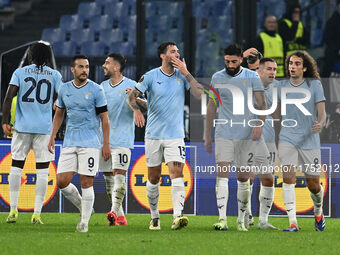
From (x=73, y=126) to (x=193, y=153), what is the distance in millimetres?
3735

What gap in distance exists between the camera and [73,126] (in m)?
9.20

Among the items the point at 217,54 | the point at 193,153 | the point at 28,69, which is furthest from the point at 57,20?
the point at 28,69

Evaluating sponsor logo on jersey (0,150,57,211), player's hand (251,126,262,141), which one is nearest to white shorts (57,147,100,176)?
player's hand (251,126,262,141)

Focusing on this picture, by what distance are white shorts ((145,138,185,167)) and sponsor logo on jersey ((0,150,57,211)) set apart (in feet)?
10.3

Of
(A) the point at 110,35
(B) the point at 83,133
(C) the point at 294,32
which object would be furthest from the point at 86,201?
(A) the point at 110,35

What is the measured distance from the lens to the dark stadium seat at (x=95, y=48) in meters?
18.7

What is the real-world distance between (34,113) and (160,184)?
109 inches

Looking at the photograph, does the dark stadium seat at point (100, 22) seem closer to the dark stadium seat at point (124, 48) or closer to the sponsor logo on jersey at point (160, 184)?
the dark stadium seat at point (124, 48)

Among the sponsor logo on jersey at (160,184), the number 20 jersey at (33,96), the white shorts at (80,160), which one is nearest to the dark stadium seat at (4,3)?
the sponsor logo on jersey at (160,184)

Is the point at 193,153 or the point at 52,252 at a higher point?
the point at 193,153

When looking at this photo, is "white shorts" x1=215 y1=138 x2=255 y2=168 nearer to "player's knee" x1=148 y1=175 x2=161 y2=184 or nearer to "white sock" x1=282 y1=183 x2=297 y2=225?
"white sock" x1=282 y1=183 x2=297 y2=225

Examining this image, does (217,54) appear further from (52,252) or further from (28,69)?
(52,252)

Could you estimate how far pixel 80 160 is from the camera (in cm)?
915

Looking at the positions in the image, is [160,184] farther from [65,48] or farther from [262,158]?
[65,48]
